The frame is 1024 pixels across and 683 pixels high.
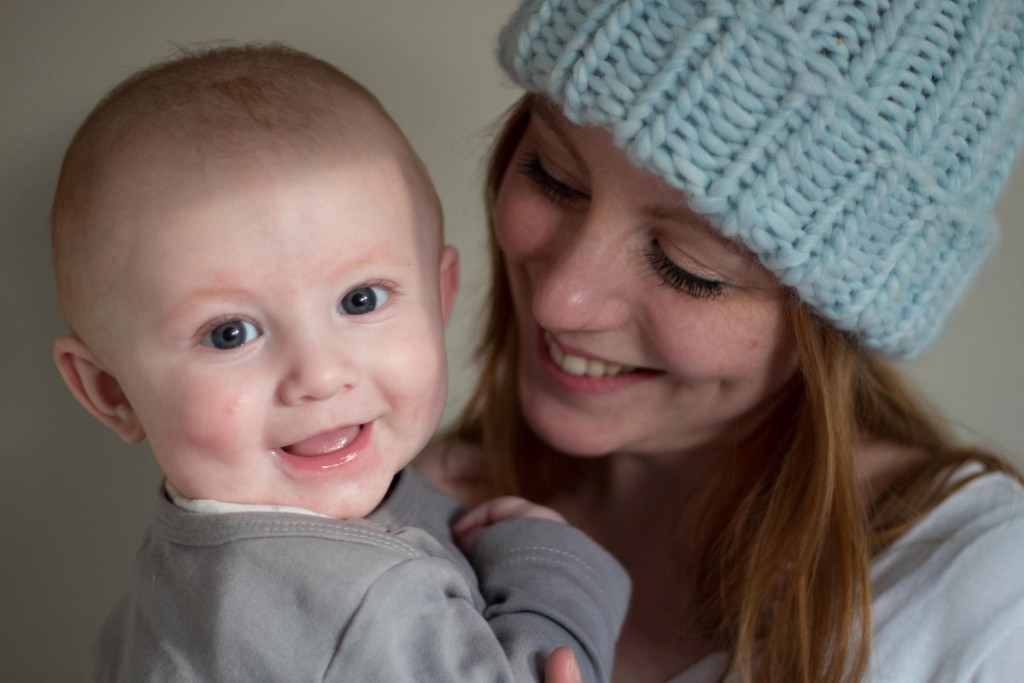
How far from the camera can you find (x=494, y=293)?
175cm

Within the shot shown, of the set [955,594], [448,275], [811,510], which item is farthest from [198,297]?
[955,594]

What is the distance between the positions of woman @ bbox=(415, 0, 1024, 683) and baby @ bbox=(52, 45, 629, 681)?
282mm

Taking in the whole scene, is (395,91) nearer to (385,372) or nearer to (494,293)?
(494,293)

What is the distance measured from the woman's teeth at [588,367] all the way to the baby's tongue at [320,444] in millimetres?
480

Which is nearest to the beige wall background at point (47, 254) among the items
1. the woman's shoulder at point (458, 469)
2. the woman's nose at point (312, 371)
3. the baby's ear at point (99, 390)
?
the woman's shoulder at point (458, 469)

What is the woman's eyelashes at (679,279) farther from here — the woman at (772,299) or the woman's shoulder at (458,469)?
the woman's shoulder at (458,469)

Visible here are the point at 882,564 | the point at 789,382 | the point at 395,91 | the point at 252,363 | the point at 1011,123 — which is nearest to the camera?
the point at 252,363

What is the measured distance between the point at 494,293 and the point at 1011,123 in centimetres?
83

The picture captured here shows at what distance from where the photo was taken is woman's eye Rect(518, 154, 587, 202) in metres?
1.34

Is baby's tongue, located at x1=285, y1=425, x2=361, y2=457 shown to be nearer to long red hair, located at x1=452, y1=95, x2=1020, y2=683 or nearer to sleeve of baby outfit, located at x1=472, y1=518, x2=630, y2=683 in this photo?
sleeve of baby outfit, located at x1=472, y1=518, x2=630, y2=683

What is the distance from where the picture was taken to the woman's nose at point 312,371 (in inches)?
37.7

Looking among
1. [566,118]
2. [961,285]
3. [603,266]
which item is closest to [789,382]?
[961,285]

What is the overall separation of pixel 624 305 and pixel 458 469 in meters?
0.61

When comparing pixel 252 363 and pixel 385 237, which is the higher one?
pixel 385 237
